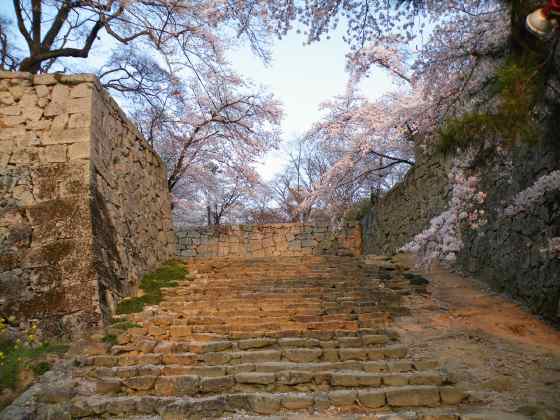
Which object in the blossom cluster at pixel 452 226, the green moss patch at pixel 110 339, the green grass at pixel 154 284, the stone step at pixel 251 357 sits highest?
the blossom cluster at pixel 452 226

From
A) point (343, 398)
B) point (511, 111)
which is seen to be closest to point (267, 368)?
point (343, 398)

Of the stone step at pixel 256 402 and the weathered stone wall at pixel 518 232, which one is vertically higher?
the weathered stone wall at pixel 518 232

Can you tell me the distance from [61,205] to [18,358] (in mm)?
2064

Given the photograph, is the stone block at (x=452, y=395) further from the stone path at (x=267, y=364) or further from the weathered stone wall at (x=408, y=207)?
the weathered stone wall at (x=408, y=207)

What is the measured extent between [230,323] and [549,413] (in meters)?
3.42

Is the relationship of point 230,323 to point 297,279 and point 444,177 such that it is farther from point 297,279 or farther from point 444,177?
point 444,177

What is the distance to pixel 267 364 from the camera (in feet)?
14.4

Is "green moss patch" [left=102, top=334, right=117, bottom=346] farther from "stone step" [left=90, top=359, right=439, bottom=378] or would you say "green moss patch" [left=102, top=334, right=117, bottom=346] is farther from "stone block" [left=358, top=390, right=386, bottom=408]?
"stone block" [left=358, top=390, right=386, bottom=408]

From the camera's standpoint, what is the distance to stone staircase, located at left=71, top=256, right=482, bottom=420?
377cm

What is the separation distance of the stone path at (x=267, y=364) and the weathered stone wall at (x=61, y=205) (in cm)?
75

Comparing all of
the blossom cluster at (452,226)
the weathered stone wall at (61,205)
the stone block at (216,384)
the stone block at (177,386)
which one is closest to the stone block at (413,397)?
the blossom cluster at (452,226)

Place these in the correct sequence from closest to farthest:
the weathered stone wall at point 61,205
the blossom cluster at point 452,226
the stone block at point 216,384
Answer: the stone block at point 216,384, the blossom cluster at point 452,226, the weathered stone wall at point 61,205

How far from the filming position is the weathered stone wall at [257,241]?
43.3 feet

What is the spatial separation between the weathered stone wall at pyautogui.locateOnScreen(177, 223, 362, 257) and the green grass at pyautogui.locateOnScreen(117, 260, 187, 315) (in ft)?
13.7
